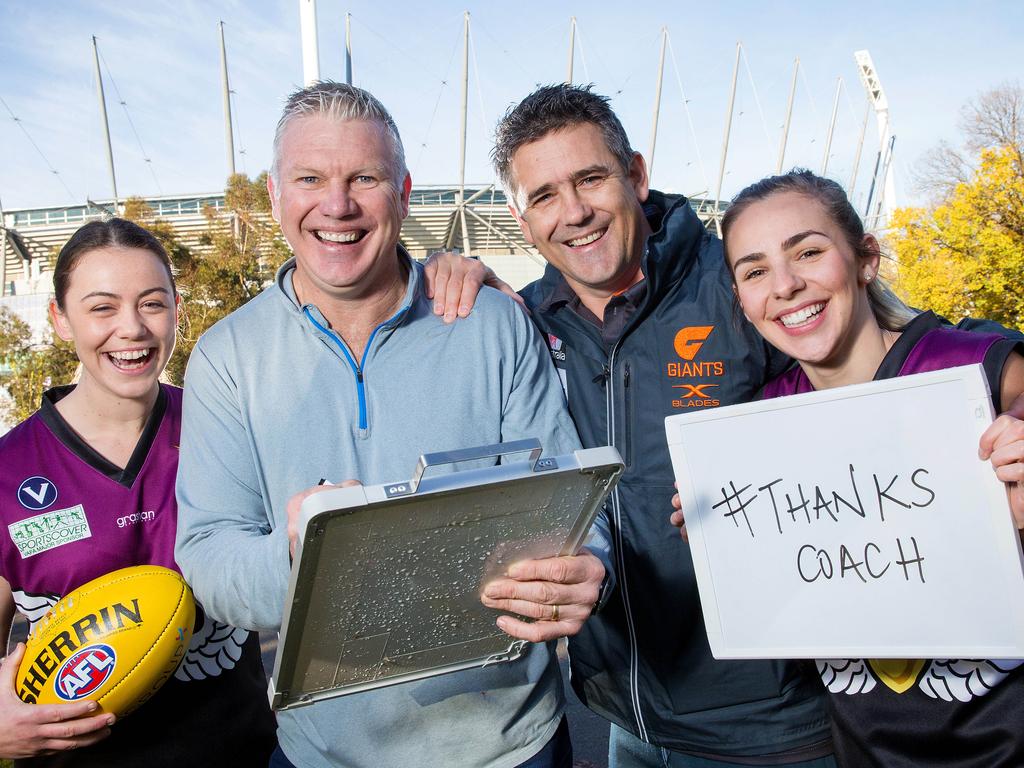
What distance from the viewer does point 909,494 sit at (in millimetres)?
1767

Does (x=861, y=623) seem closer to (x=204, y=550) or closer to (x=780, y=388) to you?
(x=780, y=388)

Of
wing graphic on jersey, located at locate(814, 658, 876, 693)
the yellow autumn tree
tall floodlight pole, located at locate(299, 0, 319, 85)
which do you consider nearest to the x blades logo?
wing graphic on jersey, located at locate(814, 658, 876, 693)

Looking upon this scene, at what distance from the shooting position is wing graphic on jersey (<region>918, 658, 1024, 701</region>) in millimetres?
1848

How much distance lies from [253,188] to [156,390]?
2027 cm

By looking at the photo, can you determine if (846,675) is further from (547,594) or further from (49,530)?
(49,530)

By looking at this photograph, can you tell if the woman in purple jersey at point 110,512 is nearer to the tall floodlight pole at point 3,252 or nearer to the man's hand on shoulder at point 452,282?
the man's hand on shoulder at point 452,282

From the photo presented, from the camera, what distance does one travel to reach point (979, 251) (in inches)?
737

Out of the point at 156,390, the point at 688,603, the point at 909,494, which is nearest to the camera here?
the point at 909,494

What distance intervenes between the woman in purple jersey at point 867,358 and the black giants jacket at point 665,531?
0.52 feet

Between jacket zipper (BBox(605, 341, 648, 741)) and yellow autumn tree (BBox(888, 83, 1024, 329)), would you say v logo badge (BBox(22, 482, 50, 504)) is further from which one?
yellow autumn tree (BBox(888, 83, 1024, 329))

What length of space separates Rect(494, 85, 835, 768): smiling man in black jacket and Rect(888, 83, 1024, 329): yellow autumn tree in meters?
18.4

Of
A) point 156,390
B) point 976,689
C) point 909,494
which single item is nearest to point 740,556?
point 909,494

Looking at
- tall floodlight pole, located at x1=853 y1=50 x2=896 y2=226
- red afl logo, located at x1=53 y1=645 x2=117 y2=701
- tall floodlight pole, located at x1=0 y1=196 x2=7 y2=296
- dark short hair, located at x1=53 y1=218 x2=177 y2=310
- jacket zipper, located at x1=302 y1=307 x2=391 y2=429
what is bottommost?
red afl logo, located at x1=53 y1=645 x2=117 y2=701

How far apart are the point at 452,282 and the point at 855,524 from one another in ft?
4.39
